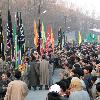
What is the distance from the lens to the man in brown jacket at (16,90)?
11188 mm

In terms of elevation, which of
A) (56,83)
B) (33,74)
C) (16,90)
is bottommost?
(33,74)

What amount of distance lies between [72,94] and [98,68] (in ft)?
12.2

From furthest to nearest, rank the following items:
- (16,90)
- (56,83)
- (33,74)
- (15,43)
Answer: (15,43) < (33,74) < (16,90) < (56,83)

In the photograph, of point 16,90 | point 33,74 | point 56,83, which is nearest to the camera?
point 56,83

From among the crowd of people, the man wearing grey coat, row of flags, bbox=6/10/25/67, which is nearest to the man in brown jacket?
the crowd of people

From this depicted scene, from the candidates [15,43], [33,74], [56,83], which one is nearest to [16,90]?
[56,83]

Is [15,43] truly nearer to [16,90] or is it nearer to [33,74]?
[33,74]

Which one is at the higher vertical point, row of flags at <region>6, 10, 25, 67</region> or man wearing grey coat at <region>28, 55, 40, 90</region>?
row of flags at <region>6, 10, 25, 67</region>

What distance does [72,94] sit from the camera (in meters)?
8.52

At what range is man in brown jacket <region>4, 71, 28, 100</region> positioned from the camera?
11.2 metres

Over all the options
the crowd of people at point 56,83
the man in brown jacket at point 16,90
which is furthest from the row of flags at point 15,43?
the man in brown jacket at point 16,90

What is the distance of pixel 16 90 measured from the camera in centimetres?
1126

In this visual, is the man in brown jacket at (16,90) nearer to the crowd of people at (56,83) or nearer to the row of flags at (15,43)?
the crowd of people at (56,83)

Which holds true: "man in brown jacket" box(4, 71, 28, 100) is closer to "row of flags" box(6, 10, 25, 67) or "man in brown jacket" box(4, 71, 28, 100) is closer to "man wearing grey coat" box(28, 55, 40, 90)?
"man wearing grey coat" box(28, 55, 40, 90)
